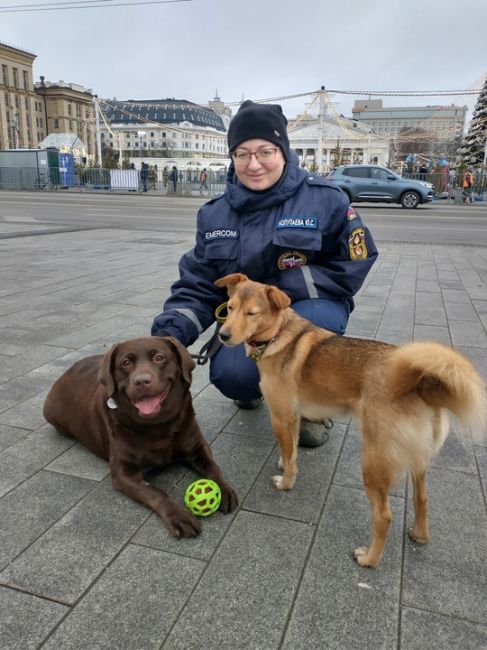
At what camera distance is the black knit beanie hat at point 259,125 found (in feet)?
10.6

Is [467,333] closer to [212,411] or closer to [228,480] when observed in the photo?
[212,411]

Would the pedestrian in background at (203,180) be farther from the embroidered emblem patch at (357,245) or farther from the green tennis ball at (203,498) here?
the green tennis ball at (203,498)

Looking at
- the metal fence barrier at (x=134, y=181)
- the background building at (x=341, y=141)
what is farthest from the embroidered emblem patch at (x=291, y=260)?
the background building at (x=341, y=141)

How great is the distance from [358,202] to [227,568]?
24.7 meters

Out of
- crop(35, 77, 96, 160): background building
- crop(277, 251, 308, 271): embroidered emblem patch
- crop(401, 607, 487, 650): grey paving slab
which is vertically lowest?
crop(401, 607, 487, 650): grey paving slab

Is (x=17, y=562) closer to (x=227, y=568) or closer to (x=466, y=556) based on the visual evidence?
(x=227, y=568)

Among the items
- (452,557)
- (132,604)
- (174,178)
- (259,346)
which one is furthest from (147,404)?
(174,178)

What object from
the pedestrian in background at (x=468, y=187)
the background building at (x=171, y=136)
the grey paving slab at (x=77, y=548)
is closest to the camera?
the grey paving slab at (x=77, y=548)

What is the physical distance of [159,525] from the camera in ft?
8.37

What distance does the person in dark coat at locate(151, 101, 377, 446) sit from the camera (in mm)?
3297

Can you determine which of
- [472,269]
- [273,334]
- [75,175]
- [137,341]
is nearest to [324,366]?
[273,334]

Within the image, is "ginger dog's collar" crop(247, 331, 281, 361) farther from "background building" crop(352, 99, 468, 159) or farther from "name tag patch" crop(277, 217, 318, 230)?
"background building" crop(352, 99, 468, 159)

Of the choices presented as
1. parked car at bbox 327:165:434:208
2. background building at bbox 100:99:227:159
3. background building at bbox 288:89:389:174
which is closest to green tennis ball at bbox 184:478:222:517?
parked car at bbox 327:165:434:208

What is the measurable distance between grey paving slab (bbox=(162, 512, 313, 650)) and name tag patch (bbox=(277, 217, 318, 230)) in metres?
1.79
